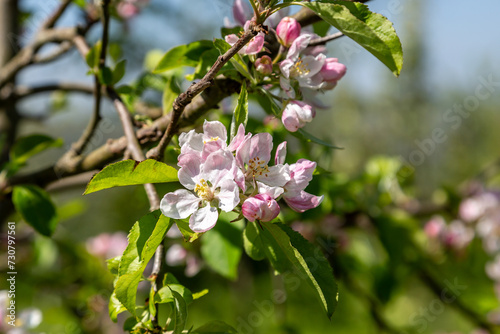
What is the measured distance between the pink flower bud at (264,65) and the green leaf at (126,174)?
186 millimetres

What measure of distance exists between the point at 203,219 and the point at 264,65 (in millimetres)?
217

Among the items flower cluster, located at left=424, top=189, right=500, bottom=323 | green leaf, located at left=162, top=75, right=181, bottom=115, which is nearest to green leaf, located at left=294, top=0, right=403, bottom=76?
green leaf, located at left=162, top=75, right=181, bottom=115

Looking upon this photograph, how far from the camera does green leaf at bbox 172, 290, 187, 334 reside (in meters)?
0.49

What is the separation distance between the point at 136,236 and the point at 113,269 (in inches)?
3.8

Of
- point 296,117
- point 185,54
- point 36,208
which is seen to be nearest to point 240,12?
point 185,54

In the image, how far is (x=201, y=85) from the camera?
47cm

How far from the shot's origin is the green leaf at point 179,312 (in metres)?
0.49

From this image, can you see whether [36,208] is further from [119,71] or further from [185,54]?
[185,54]

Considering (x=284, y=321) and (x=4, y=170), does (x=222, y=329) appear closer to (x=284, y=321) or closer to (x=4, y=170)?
(x=4, y=170)

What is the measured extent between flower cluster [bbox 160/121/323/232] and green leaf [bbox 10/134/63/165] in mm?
555

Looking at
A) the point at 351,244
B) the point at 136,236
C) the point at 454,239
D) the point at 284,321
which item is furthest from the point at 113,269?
the point at 454,239

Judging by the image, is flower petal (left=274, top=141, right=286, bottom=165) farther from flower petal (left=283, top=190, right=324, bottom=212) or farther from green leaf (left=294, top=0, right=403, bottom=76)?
green leaf (left=294, top=0, right=403, bottom=76)

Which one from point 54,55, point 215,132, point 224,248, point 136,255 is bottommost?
point 224,248

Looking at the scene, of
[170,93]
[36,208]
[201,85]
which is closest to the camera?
[201,85]
